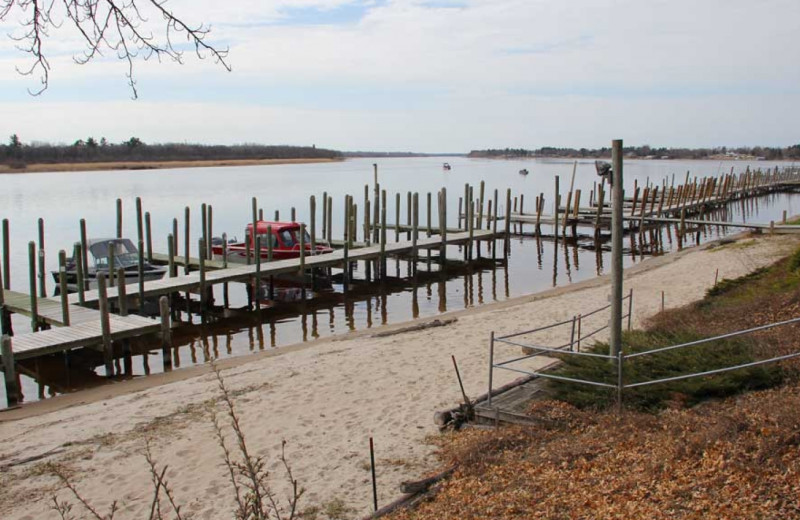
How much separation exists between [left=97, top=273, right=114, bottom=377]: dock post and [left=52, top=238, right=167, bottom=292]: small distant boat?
6.32 meters

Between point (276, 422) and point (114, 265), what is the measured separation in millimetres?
13443

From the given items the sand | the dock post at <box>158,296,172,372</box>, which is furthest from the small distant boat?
the sand

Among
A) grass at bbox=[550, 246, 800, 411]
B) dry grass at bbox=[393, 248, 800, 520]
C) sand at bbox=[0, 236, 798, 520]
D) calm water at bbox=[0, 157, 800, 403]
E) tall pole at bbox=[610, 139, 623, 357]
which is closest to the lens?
dry grass at bbox=[393, 248, 800, 520]

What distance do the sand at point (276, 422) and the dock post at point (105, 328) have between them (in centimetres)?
91

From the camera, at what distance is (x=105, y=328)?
13.9 metres

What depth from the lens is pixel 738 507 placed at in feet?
15.8

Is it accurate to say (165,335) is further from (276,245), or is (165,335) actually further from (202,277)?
(276,245)

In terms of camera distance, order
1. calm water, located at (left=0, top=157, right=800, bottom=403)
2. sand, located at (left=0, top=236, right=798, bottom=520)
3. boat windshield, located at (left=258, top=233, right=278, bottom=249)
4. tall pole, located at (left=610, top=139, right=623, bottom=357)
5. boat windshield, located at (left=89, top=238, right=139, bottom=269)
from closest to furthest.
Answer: sand, located at (left=0, top=236, right=798, bottom=520), tall pole, located at (left=610, top=139, right=623, bottom=357), calm water, located at (left=0, top=157, right=800, bottom=403), boat windshield, located at (left=89, top=238, right=139, bottom=269), boat windshield, located at (left=258, top=233, right=278, bottom=249)

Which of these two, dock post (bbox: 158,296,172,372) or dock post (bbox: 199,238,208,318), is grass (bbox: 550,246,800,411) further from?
dock post (bbox: 199,238,208,318)

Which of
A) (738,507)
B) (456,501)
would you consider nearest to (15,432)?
(456,501)

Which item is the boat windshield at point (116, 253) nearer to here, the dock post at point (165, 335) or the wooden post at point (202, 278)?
the wooden post at point (202, 278)

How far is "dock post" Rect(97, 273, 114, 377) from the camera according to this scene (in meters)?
13.8

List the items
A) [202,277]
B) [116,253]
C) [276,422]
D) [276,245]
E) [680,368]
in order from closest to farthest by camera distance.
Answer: [680,368]
[276,422]
[202,277]
[116,253]
[276,245]

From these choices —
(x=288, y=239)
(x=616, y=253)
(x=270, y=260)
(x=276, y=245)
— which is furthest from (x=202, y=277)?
(x=616, y=253)
